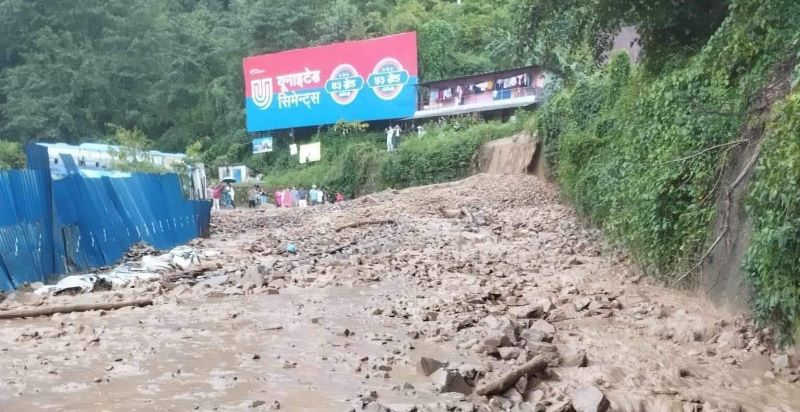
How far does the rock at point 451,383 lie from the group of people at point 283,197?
1023 inches

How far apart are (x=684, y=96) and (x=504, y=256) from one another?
170 inches

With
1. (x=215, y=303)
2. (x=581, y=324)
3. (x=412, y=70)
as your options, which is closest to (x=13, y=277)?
(x=215, y=303)

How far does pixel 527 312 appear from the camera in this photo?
7.54m

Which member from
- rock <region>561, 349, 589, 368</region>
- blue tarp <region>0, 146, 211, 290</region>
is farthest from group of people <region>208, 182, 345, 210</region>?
rock <region>561, 349, 589, 368</region>

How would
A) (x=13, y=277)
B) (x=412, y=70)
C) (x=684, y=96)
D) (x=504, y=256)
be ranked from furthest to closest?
(x=412, y=70) < (x=504, y=256) < (x=13, y=277) < (x=684, y=96)

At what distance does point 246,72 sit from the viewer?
37312mm

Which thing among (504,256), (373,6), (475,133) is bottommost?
(504,256)

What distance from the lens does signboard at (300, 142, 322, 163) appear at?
3662cm

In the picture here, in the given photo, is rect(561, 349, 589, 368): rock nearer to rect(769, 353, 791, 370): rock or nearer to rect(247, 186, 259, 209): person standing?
rect(769, 353, 791, 370): rock

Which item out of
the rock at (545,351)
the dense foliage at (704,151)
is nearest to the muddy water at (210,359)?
the rock at (545,351)

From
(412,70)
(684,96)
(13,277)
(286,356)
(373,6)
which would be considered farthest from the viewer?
(373,6)

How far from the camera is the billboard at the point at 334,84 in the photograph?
3262 centimetres

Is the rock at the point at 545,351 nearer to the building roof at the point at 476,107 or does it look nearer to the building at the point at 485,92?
the building at the point at 485,92

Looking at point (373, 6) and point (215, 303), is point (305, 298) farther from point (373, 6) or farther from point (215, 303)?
point (373, 6)
